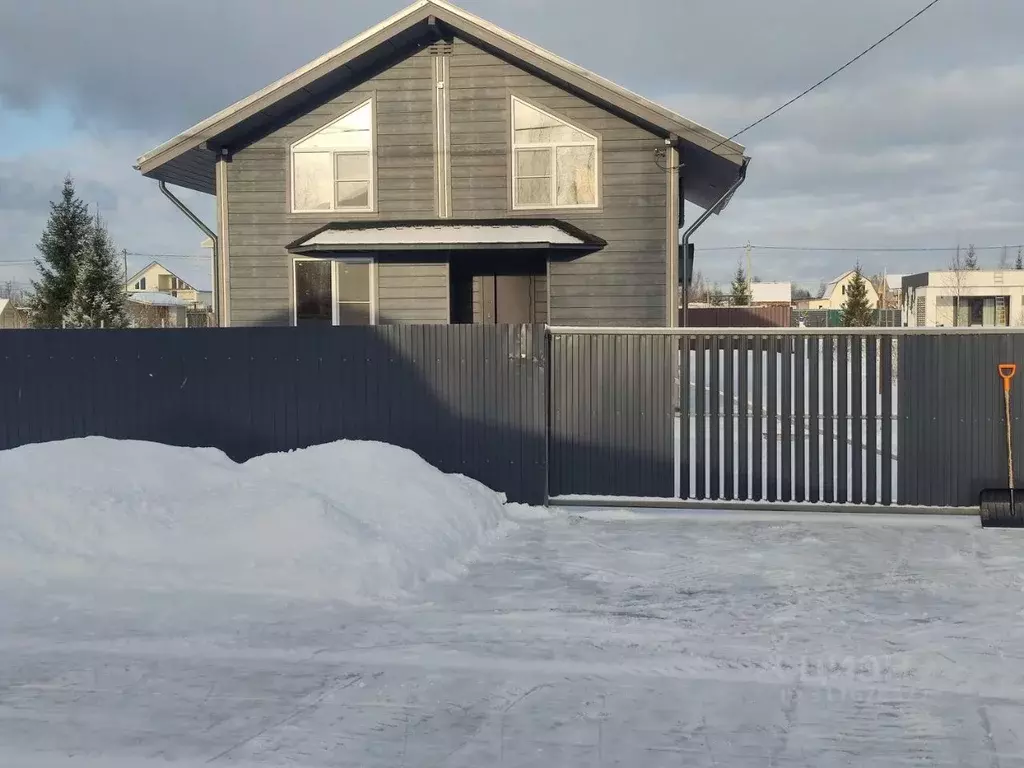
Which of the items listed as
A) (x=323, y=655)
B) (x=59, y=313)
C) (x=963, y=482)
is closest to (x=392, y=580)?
(x=323, y=655)

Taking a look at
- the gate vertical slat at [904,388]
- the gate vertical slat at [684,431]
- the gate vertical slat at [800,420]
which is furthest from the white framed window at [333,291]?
the gate vertical slat at [904,388]

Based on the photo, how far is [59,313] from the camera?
1551 inches

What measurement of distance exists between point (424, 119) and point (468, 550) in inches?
427

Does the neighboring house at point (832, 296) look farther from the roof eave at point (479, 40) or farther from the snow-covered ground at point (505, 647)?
the snow-covered ground at point (505, 647)

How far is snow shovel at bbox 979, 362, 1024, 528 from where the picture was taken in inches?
386

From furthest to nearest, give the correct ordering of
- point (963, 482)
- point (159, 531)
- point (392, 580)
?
point (963, 482), point (159, 531), point (392, 580)

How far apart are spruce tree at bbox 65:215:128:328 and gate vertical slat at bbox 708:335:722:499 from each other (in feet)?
102

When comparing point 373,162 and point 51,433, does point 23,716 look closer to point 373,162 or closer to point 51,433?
point 51,433

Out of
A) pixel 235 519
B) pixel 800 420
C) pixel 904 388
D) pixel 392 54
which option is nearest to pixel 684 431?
pixel 800 420

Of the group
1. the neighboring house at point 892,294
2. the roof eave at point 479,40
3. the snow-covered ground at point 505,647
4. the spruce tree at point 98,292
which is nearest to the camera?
the snow-covered ground at point 505,647

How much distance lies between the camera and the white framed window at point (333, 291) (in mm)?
17953

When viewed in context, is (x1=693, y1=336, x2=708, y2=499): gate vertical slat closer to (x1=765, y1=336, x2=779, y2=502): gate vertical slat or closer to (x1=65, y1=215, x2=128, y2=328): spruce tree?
(x1=765, y1=336, x2=779, y2=502): gate vertical slat

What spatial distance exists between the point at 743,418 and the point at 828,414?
90 cm

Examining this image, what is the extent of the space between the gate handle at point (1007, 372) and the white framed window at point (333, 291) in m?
11.0
